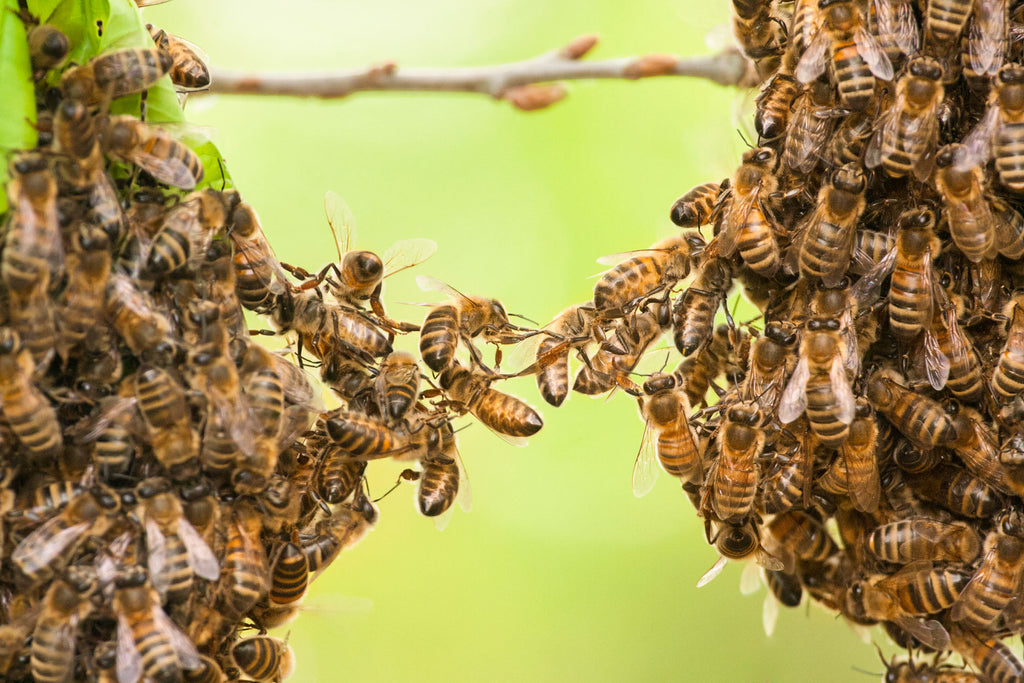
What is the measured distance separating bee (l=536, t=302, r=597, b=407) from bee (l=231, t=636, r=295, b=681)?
101cm

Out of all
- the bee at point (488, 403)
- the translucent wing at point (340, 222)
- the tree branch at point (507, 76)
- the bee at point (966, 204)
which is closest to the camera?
the bee at point (966, 204)

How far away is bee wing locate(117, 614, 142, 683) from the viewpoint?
2.28 m

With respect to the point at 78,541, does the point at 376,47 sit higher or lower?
lower

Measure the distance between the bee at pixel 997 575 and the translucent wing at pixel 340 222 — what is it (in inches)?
83.1

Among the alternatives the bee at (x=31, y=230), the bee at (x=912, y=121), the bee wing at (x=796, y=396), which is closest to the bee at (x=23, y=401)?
the bee at (x=31, y=230)

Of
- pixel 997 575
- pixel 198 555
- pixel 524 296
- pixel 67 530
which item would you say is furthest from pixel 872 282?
pixel 524 296

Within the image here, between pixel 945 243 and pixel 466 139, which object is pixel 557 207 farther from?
pixel 945 243

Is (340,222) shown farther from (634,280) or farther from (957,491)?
(957,491)

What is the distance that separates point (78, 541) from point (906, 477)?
2147mm

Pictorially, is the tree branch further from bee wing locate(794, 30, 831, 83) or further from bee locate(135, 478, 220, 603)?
bee locate(135, 478, 220, 603)

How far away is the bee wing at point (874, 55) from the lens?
258 cm

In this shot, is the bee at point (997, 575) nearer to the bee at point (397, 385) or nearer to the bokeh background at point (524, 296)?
the bee at point (397, 385)

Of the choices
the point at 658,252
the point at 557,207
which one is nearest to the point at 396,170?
the point at 557,207

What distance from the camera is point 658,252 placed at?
3010 millimetres
